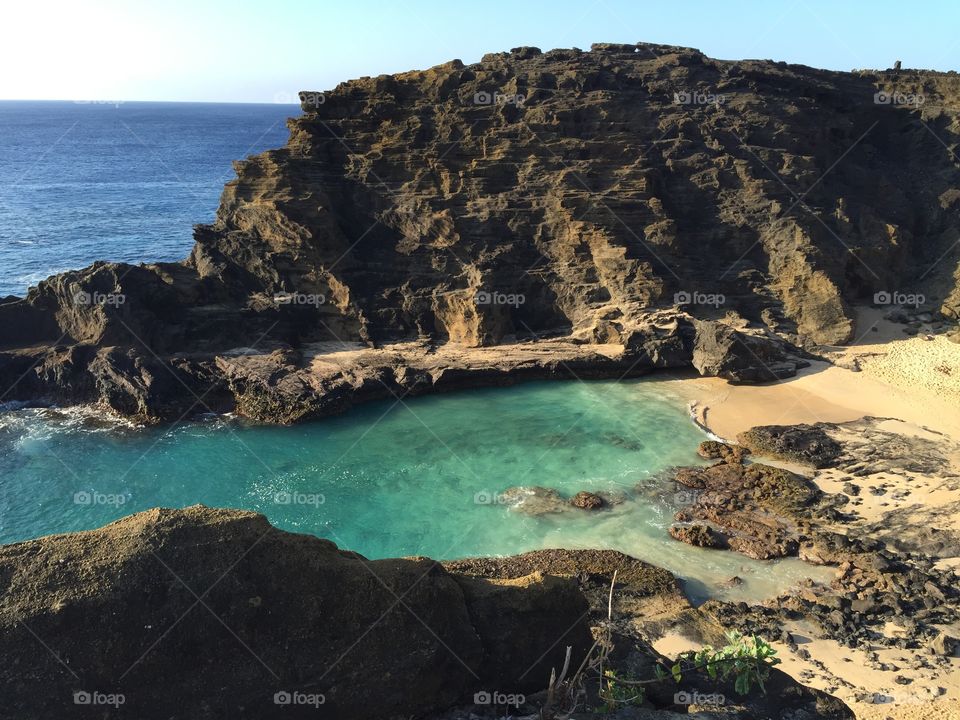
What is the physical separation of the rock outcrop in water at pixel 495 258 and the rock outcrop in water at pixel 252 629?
19572 millimetres

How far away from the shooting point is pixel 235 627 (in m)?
8.08

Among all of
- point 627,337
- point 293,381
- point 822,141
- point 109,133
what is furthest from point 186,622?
point 109,133

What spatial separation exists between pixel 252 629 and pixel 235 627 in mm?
199

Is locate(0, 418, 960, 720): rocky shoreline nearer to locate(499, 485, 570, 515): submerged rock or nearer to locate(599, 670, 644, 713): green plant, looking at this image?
locate(599, 670, 644, 713): green plant

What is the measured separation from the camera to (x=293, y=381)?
91.5 feet

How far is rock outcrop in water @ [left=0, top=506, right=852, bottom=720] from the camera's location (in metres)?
7.59

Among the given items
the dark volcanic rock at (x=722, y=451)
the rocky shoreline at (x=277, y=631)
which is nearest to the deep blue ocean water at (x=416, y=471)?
the dark volcanic rock at (x=722, y=451)

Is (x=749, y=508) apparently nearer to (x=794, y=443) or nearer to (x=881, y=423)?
(x=794, y=443)

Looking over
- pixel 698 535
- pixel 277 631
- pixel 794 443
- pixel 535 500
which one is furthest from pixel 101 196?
pixel 277 631

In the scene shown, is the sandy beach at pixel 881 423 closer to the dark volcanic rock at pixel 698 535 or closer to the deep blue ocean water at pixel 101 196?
the dark volcanic rock at pixel 698 535

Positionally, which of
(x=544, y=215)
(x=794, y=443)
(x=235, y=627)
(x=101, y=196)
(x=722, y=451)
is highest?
(x=101, y=196)

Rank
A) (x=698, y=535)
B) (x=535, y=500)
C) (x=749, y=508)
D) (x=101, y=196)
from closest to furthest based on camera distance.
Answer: (x=698, y=535)
(x=749, y=508)
(x=535, y=500)
(x=101, y=196)

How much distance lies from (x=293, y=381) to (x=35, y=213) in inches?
2089

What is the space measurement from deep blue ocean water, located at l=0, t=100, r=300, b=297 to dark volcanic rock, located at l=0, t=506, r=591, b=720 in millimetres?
42662
